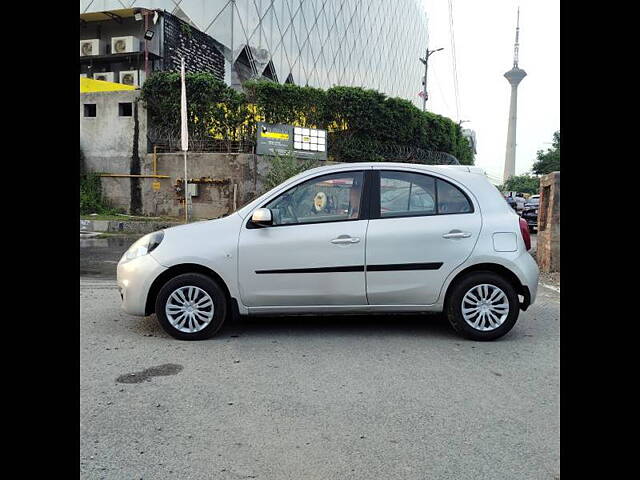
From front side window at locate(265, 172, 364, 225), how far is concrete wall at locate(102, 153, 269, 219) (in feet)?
49.0

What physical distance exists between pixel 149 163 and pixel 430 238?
672 inches

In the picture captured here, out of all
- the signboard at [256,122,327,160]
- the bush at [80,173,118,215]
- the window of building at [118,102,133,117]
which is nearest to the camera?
the bush at [80,173,118,215]

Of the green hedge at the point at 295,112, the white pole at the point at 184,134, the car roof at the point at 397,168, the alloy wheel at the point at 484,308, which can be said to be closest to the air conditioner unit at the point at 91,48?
the green hedge at the point at 295,112

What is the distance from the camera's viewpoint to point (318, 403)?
3.48m

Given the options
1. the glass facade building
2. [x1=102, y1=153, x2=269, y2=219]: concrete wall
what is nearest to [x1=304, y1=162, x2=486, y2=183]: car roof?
[x1=102, y1=153, x2=269, y2=219]: concrete wall

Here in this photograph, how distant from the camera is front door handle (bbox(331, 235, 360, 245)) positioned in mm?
4926

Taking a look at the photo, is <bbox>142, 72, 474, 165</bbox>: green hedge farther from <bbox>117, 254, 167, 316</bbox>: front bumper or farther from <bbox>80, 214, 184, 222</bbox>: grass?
<bbox>117, 254, 167, 316</bbox>: front bumper

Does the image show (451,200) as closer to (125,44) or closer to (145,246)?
(145,246)

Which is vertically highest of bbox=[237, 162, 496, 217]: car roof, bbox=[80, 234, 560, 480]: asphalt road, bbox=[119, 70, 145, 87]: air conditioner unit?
bbox=[119, 70, 145, 87]: air conditioner unit

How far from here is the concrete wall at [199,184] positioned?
65.1ft

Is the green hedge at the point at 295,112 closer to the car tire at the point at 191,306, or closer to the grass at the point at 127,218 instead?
the grass at the point at 127,218

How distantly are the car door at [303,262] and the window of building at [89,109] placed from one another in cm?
1808

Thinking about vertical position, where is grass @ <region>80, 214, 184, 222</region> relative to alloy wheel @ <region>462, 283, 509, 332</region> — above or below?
above
